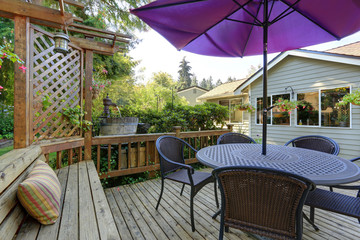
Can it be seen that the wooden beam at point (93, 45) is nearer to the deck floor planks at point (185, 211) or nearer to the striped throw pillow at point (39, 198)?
the striped throw pillow at point (39, 198)

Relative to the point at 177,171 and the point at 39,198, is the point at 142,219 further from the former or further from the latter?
the point at 39,198

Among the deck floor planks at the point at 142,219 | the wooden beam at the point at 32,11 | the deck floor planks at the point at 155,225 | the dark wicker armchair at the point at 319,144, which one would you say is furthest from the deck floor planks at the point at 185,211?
the wooden beam at the point at 32,11

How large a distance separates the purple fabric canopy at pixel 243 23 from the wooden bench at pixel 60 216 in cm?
184

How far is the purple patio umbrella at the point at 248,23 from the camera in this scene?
1842 millimetres

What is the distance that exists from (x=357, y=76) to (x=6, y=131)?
40.8ft

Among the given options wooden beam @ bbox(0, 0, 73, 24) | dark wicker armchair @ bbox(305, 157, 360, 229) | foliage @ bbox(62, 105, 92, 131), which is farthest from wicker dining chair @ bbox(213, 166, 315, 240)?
wooden beam @ bbox(0, 0, 73, 24)

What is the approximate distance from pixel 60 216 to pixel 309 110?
639 cm

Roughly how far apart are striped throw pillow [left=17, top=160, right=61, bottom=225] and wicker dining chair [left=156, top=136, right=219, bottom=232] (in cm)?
109

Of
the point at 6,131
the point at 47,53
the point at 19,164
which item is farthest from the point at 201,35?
the point at 6,131

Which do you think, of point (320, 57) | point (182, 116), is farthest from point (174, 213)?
point (320, 57)

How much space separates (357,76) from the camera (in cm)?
425

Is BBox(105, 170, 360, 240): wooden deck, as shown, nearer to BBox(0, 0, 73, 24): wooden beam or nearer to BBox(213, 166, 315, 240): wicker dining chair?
BBox(213, 166, 315, 240): wicker dining chair

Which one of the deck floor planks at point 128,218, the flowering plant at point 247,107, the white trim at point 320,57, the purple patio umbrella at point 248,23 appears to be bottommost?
the deck floor planks at point 128,218

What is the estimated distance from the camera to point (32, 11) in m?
2.00
